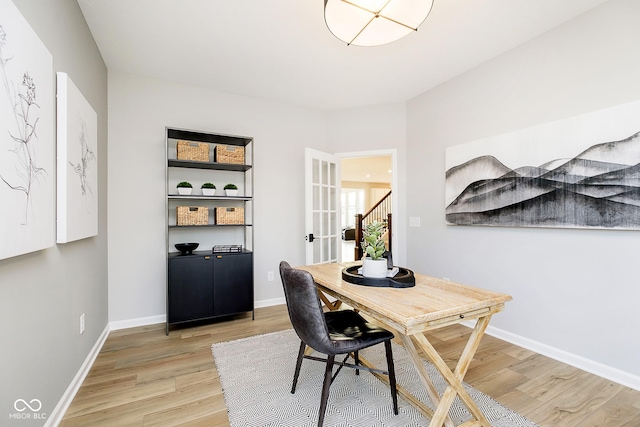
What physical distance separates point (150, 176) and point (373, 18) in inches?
105

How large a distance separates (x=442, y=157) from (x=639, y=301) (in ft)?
6.58

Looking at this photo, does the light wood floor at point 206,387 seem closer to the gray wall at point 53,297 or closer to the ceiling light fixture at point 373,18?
the gray wall at point 53,297

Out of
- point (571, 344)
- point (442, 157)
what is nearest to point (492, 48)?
point (442, 157)

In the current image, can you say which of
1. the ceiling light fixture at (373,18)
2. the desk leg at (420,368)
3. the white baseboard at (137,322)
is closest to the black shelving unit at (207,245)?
the white baseboard at (137,322)

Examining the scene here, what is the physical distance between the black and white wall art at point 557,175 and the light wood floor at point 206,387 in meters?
1.11

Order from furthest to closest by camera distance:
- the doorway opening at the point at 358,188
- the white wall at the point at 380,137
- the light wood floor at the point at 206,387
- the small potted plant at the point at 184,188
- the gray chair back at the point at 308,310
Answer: the doorway opening at the point at 358,188 → the white wall at the point at 380,137 → the small potted plant at the point at 184,188 → the light wood floor at the point at 206,387 → the gray chair back at the point at 308,310

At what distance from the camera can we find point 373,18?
1.78 metres

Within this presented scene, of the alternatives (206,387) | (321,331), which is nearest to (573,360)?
(321,331)

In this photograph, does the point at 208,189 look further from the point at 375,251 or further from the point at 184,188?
the point at 375,251

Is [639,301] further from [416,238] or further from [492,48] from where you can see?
[492,48]

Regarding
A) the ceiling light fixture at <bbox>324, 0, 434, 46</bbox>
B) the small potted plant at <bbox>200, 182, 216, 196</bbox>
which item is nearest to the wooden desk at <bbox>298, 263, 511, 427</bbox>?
the ceiling light fixture at <bbox>324, 0, 434, 46</bbox>

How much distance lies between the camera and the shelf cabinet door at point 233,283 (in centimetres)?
308

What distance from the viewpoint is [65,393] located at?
175 cm

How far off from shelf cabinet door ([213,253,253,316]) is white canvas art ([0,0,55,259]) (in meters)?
1.66
